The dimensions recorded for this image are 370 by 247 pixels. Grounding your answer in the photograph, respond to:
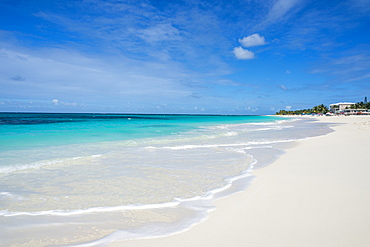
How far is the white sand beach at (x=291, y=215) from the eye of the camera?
2.90 metres

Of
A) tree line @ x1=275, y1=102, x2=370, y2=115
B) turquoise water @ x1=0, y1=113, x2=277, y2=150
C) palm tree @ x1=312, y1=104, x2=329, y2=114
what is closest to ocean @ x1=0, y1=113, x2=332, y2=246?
turquoise water @ x1=0, y1=113, x2=277, y2=150

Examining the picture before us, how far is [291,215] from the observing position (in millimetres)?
3602

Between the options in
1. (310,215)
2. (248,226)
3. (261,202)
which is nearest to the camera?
(248,226)

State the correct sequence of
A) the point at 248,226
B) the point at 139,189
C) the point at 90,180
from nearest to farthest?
1. the point at 248,226
2. the point at 139,189
3. the point at 90,180

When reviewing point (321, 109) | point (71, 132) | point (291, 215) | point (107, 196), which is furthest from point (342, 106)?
point (107, 196)

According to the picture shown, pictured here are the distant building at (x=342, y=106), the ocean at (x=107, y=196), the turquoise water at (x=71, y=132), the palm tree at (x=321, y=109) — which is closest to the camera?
the ocean at (x=107, y=196)

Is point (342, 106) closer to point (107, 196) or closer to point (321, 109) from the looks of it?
point (321, 109)

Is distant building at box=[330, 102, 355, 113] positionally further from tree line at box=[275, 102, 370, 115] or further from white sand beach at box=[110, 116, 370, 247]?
white sand beach at box=[110, 116, 370, 247]

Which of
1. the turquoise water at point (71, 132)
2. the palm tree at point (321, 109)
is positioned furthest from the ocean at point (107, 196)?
the palm tree at point (321, 109)

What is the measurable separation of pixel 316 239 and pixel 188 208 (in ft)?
7.05

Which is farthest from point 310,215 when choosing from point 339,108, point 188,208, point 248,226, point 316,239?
point 339,108

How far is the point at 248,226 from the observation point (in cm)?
328

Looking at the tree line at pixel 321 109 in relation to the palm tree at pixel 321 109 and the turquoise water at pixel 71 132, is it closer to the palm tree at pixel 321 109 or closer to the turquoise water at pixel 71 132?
the palm tree at pixel 321 109

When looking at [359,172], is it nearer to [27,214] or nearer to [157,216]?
[157,216]
